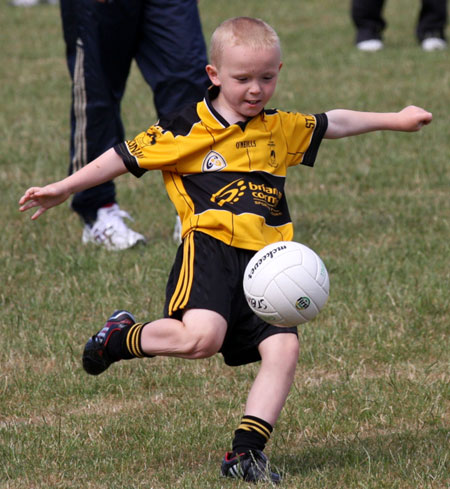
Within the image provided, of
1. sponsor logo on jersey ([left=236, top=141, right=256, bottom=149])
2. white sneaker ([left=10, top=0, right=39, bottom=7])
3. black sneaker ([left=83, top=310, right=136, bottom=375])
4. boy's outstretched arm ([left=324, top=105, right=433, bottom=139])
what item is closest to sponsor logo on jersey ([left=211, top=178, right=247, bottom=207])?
sponsor logo on jersey ([left=236, top=141, right=256, bottom=149])

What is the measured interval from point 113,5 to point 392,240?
2338mm

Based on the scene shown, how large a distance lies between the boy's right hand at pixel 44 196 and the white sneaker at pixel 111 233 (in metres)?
2.59

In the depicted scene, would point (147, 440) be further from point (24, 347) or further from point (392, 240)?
point (392, 240)

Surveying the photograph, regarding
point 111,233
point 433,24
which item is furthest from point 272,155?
point 433,24

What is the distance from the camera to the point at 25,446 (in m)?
4.23

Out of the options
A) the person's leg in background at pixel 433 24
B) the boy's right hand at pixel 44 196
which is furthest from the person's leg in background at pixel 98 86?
the person's leg in background at pixel 433 24

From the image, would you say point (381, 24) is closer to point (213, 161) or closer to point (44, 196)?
point (213, 161)

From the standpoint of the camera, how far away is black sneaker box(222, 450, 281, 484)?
3818mm

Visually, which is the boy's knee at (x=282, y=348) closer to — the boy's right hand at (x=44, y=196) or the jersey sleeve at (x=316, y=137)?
the jersey sleeve at (x=316, y=137)

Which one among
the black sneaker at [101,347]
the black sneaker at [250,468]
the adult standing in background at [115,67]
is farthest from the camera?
the adult standing in background at [115,67]

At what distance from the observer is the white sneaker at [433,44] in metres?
13.2

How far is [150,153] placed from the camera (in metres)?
4.27

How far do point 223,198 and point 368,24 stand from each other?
9.87 m

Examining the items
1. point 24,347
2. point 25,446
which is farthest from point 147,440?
point 24,347
